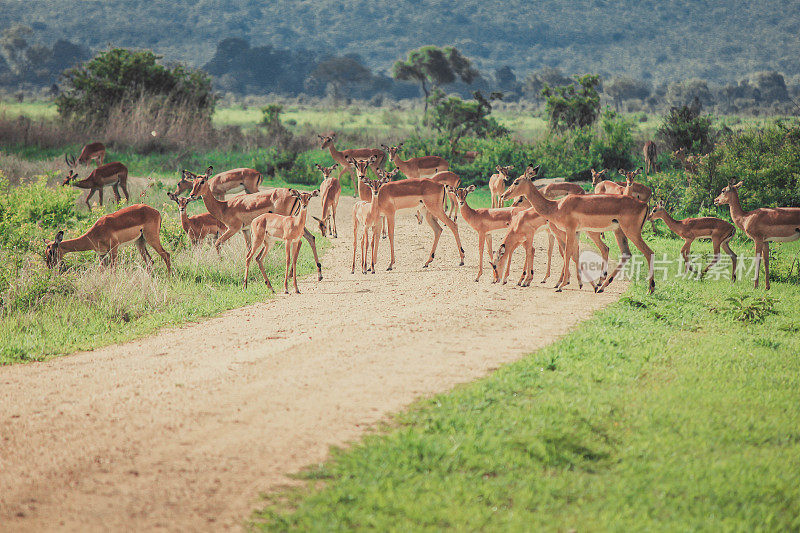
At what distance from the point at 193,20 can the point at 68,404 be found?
123 meters

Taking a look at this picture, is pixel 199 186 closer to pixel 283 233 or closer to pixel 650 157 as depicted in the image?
pixel 283 233

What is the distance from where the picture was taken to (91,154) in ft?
82.0

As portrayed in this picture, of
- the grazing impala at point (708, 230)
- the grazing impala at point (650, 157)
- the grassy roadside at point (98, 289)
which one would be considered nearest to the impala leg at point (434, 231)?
the grassy roadside at point (98, 289)

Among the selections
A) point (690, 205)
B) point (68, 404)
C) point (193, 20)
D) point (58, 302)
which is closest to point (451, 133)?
point (690, 205)

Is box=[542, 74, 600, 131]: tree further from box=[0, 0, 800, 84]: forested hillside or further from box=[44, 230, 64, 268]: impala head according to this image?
box=[0, 0, 800, 84]: forested hillside

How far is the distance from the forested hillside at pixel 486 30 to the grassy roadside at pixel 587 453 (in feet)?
338

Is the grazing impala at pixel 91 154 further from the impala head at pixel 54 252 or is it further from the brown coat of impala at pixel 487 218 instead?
the brown coat of impala at pixel 487 218

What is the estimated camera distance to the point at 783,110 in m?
64.4

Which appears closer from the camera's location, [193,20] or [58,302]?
[58,302]

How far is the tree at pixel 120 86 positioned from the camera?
34.5m

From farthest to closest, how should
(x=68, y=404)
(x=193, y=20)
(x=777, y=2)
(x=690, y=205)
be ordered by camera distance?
(x=193, y=20) < (x=777, y=2) < (x=690, y=205) < (x=68, y=404)

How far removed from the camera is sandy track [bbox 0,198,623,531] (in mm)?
4859

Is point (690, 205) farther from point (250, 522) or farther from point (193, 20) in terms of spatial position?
point (193, 20)

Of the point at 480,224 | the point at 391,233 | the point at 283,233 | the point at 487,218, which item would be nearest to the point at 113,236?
the point at 283,233
